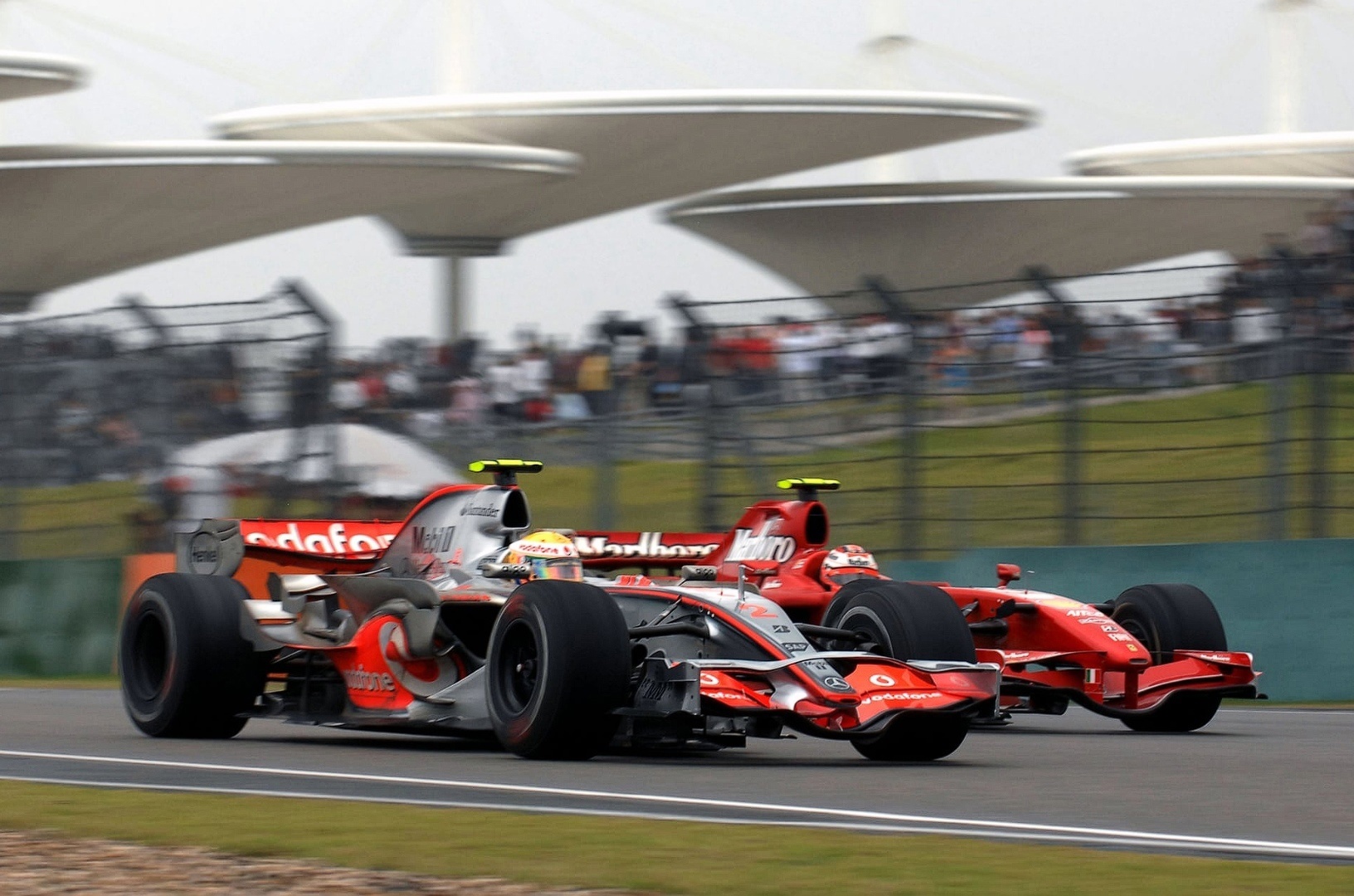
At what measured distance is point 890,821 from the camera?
677cm

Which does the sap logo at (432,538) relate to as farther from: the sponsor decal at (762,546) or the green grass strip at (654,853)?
the green grass strip at (654,853)

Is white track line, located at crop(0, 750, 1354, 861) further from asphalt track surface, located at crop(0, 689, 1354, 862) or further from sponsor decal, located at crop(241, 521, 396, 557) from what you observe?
sponsor decal, located at crop(241, 521, 396, 557)

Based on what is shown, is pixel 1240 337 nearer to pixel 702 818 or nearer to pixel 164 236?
pixel 702 818

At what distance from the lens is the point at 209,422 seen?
17031mm

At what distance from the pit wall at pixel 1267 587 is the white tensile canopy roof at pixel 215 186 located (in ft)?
72.2

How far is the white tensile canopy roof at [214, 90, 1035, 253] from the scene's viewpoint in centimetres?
3681

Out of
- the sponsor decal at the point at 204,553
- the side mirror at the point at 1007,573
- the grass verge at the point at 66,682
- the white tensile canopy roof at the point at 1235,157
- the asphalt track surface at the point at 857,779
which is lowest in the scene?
the grass verge at the point at 66,682

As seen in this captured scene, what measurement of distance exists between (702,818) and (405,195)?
30761mm

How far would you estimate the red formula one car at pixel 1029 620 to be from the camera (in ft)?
36.7

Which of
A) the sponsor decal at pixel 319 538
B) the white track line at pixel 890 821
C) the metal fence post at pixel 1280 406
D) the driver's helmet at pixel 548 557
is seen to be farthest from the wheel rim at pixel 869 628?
the metal fence post at pixel 1280 406

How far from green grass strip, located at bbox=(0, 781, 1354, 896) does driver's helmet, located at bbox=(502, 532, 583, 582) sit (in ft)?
9.56

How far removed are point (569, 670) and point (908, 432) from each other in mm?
7573

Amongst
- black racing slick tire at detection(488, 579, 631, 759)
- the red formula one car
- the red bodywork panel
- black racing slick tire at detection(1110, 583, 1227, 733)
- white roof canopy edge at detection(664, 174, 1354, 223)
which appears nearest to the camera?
black racing slick tire at detection(488, 579, 631, 759)

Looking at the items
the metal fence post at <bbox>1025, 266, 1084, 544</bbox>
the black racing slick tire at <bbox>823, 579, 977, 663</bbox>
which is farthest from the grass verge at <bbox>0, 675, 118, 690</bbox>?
the black racing slick tire at <bbox>823, 579, 977, 663</bbox>
